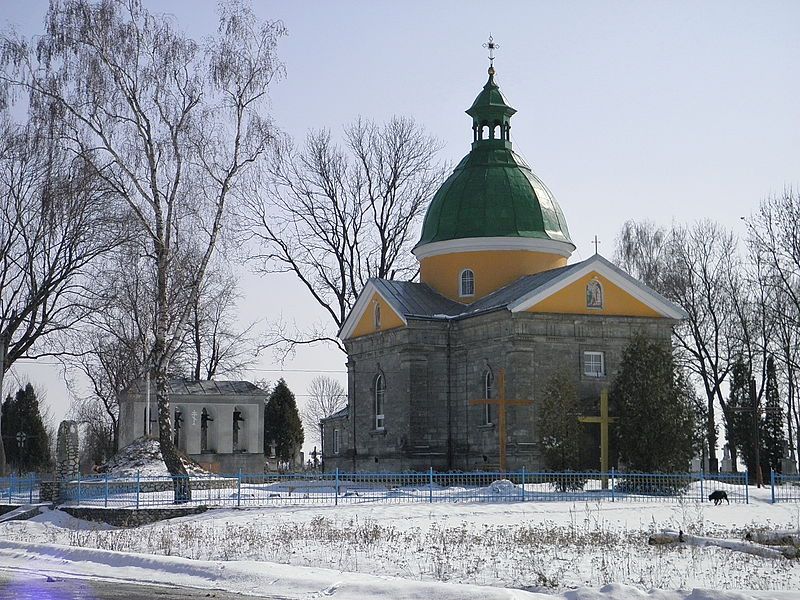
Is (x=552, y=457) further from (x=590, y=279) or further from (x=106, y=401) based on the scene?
(x=106, y=401)

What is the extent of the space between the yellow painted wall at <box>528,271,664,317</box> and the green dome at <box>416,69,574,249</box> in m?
3.71

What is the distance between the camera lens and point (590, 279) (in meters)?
32.8

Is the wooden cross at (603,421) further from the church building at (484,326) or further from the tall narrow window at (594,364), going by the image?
the tall narrow window at (594,364)

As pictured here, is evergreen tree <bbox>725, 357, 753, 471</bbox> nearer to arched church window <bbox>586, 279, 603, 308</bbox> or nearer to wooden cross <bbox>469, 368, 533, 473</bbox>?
arched church window <bbox>586, 279, 603, 308</bbox>

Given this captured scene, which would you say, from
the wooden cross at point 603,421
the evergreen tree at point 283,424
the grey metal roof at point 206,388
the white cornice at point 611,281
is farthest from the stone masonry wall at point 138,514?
the evergreen tree at point 283,424

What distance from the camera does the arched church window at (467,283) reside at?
36.2 m

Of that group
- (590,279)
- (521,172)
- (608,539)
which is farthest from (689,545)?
(521,172)

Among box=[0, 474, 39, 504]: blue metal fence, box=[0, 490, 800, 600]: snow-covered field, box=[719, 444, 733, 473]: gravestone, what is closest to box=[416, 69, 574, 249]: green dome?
box=[719, 444, 733, 473]: gravestone

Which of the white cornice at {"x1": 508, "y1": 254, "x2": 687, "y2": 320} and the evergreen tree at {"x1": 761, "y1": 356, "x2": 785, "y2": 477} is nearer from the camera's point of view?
the white cornice at {"x1": 508, "y1": 254, "x2": 687, "y2": 320}

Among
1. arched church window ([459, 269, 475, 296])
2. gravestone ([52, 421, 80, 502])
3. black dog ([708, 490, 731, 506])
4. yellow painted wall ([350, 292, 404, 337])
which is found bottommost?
black dog ([708, 490, 731, 506])

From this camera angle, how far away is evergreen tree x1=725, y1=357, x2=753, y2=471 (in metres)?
41.6

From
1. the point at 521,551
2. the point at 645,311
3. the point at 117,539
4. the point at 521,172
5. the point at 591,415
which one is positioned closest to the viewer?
the point at 521,551

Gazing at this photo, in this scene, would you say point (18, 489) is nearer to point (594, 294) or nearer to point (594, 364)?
point (594, 364)

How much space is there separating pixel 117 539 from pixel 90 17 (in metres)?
13.2
